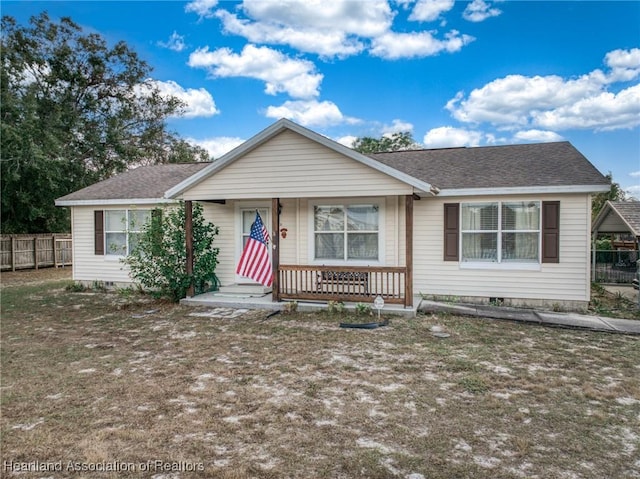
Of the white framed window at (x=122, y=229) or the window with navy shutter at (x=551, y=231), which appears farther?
the white framed window at (x=122, y=229)

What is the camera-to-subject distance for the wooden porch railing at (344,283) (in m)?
8.22

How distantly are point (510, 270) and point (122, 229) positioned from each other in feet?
33.5

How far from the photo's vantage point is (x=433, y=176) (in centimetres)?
955

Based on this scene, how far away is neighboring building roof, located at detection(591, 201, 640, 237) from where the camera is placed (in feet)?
33.7

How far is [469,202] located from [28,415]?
326 inches

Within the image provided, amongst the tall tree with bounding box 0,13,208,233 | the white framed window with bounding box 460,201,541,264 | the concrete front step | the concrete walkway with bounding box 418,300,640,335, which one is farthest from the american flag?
the tall tree with bounding box 0,13,208,233

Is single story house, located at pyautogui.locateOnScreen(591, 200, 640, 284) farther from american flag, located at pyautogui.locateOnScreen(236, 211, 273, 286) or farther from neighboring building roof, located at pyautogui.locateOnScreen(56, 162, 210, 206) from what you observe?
neighboring building roof, located at pyautogui.locateOnScreen(56, 162, 210, 206)

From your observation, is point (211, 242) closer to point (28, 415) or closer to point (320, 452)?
point (28, 415)

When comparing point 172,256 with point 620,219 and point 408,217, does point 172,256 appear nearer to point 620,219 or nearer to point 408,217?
point 408,217

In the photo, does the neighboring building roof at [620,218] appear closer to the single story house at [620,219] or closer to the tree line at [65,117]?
the single story house at [620,219]

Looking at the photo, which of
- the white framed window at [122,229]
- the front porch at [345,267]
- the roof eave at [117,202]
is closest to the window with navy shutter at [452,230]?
the front porch at [345,267]

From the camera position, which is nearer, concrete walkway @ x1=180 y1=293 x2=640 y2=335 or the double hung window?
concrete walkway @ x1=180 y1=293 x2=640 y2=335

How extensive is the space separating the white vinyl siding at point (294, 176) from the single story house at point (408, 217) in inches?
0.8

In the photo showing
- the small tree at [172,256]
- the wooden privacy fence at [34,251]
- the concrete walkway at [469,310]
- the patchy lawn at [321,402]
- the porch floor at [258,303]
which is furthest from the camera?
the wooden privacy fence at [34,251]
